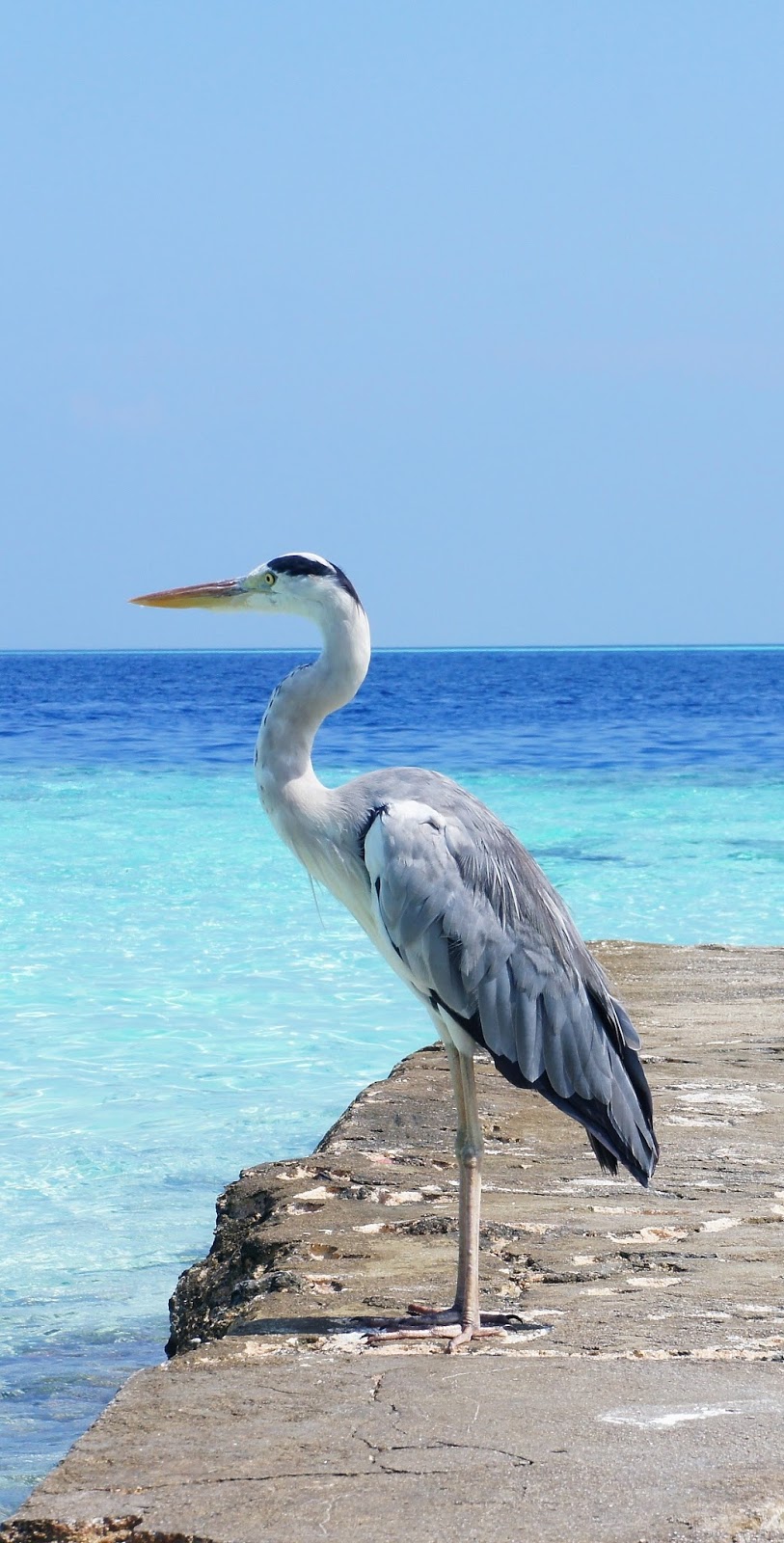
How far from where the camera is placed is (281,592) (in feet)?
11.9

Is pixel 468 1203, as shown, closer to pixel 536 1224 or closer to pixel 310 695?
pixel 536 1224

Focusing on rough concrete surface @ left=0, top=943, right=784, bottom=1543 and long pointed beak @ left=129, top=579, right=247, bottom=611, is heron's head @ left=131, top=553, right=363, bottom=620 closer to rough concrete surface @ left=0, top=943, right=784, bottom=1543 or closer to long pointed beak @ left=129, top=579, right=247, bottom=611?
long pointed beak @ left=129, top=579, right=247, bottom=611

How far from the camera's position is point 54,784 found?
799 inches

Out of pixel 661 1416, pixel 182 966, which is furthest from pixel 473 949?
pixel 182 966

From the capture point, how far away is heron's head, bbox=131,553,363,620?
11.6 feet

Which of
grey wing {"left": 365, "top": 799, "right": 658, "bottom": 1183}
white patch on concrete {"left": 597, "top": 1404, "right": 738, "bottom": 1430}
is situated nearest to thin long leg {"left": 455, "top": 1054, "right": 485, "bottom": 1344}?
grey wing {"left": 365, "top": 799, "right": 658, "bottom": 1183}

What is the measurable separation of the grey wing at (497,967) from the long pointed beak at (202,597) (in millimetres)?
831

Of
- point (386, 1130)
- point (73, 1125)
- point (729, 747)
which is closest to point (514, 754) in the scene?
point (729, 747)

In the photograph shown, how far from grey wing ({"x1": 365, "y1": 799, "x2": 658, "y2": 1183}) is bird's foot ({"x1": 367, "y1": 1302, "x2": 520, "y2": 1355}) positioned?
0.44 m

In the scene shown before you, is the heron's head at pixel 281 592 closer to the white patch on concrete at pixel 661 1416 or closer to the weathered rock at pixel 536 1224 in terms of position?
the weathered rock at pixel 536 1224

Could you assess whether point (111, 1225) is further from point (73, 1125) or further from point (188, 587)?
point (188, 587)

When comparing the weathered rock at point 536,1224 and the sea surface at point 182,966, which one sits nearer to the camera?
the weathered rock at point 536,1224

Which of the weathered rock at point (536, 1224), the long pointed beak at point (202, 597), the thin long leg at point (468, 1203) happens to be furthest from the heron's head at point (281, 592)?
the weathered rock at point (536, 1224)

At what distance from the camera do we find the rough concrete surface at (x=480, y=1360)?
2.04 m
